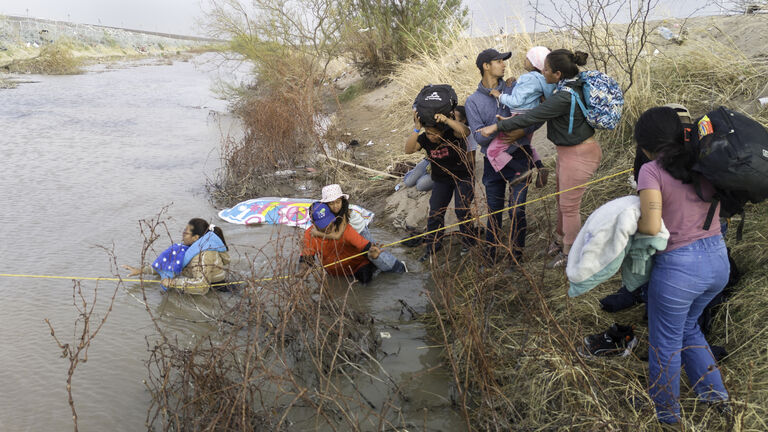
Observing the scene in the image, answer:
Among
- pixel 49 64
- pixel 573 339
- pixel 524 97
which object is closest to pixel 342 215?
pixel 524 97

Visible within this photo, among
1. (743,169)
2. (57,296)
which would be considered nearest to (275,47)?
(57,296)

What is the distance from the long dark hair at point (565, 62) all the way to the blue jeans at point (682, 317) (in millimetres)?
1675

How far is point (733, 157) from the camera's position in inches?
82.9

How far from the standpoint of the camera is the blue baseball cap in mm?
4488

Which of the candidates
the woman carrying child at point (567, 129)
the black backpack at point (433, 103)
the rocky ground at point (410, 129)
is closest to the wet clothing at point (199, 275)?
the black backpack at point (433, 103)

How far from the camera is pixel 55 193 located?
27.5 ft

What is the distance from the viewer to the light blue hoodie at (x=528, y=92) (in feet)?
13.0

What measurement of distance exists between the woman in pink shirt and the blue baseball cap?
2.64m

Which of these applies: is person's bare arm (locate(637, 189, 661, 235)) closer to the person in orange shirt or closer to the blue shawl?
the person in orange shirt

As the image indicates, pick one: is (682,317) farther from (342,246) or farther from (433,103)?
(342,246)

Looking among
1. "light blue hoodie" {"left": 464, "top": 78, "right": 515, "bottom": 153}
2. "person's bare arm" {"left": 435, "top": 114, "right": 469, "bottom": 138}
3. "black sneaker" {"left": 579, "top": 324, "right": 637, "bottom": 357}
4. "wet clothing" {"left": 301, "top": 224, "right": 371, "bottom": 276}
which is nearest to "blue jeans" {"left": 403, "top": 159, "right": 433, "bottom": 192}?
"person's bare arm" {"left": 435, "top": 114, "right": 469, "bottom": 138}

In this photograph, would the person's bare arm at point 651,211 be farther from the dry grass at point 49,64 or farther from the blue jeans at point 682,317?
the dry grass at point 49,64

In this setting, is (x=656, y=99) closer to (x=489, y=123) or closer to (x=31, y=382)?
(x=489, y=123)

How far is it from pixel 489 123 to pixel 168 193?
233 inches
